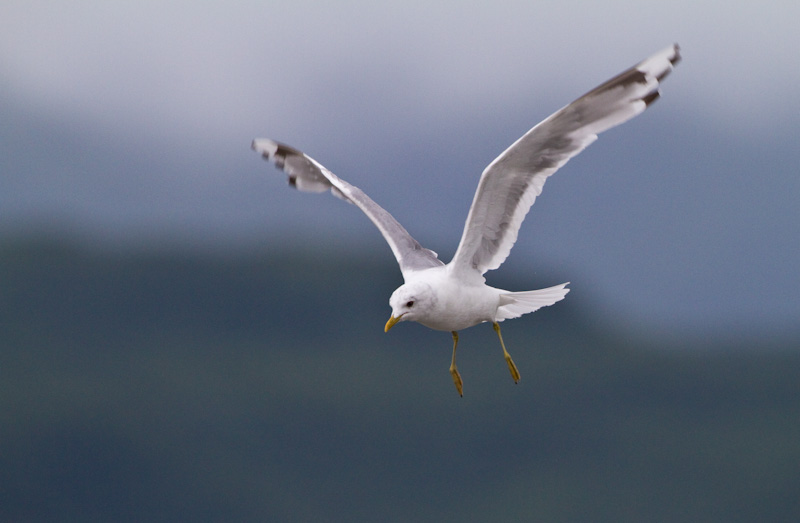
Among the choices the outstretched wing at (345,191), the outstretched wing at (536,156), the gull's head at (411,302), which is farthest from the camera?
the outstretched wing at (345,191)

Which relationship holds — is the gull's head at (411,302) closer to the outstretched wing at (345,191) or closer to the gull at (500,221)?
the gull at (500,221)

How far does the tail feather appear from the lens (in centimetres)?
449

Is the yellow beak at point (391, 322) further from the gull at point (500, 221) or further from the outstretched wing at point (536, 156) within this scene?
the outstretched wing at point (536, 156)

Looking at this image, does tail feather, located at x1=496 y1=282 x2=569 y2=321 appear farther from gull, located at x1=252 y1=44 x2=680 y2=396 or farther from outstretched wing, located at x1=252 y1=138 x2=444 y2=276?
outstretched wing, located at x1=252 y1=138 x2=444 y2=276

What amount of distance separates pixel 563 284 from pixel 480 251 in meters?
0.50

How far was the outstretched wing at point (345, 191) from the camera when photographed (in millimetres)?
4609

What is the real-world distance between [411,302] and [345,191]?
4.28 ft

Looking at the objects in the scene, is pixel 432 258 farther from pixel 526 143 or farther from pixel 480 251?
pixel 526 143

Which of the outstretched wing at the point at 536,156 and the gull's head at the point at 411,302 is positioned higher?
the outstretched wing at the point at 536,156

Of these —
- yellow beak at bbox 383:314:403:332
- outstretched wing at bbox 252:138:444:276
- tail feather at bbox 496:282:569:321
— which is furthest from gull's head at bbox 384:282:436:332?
tail feather at bbox 496:282:569:321

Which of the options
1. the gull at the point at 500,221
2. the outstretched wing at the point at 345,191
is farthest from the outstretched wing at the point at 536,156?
the outstretched wing at the point at 345,191

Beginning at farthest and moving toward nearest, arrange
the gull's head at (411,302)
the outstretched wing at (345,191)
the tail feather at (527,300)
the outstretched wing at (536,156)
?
1. the outstretched wing at (345,191)
2. the tail feather at (527,300)
3. the gull's head at (411,302)
4. the outstretched wing at (536,156)

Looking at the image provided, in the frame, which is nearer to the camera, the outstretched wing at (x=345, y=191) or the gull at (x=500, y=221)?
the gull at (x=500, y=221)

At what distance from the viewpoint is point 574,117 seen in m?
3.71
